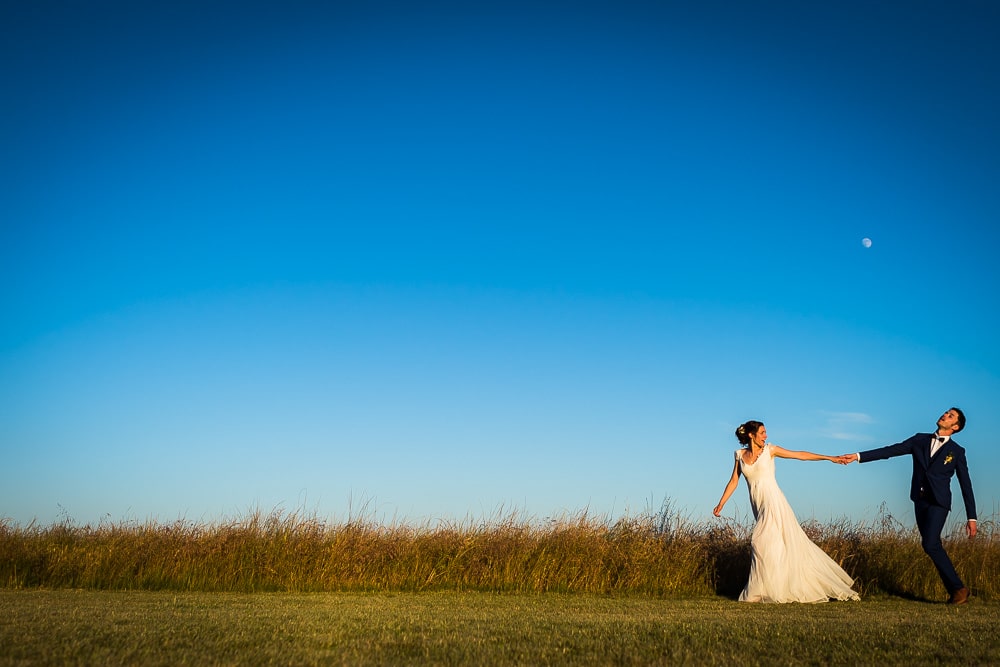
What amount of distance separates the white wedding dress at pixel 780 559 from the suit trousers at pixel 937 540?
4.28ft

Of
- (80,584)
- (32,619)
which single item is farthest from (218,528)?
(32,619)

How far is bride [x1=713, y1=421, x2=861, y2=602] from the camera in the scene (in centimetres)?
1195

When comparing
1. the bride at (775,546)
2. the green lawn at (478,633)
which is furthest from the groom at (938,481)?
the bride at (775,546)

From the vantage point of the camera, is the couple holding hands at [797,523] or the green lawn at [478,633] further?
the couple holding hands at [797,523]

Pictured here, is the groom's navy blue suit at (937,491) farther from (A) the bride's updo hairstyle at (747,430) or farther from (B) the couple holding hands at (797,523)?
(A) the bride's updo hairstyle at (747,430)

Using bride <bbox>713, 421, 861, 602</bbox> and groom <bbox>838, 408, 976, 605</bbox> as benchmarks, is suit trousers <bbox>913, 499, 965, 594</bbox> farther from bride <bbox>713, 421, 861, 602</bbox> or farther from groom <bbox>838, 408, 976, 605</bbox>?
bride <bbox>713, 421, 861, 602</bbox>

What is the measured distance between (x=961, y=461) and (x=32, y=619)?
12888 millimetres

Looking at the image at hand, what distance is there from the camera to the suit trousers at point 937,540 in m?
11.9

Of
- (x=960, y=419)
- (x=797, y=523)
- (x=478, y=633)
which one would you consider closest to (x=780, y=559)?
(x=797, y=523)

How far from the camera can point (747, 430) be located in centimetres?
1273

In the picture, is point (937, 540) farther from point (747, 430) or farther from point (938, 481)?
point (747, 430)

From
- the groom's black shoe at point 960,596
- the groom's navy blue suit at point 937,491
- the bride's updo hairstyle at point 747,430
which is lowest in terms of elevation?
the groom's black shoe at point 960,596

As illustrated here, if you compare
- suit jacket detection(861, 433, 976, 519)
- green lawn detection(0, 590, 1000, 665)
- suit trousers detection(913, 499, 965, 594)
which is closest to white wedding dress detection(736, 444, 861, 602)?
green lawn detection(0, 590, 1000, 665)

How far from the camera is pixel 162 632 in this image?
693cm
